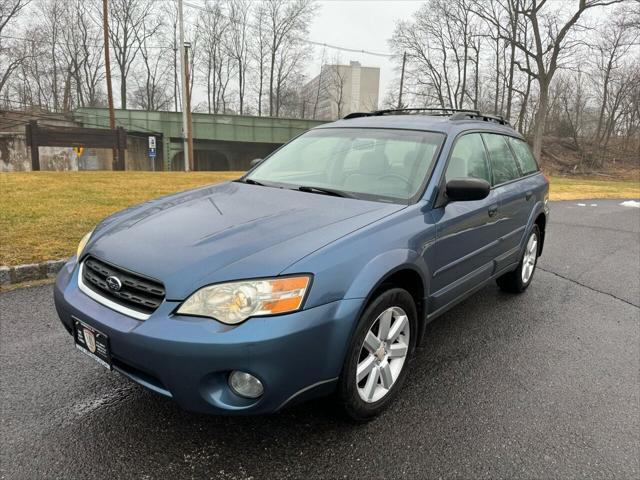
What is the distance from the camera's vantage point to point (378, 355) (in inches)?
98.0

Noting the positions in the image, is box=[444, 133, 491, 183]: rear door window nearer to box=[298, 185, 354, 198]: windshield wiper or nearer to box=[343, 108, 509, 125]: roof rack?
box=[343, 108, 509, 125]: roof rack

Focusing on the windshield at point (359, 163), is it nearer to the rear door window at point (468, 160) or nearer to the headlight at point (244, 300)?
the rear door window at point (468, 160)

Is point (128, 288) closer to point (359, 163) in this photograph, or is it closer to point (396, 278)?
point (396, 278)

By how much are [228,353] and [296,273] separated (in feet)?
1.47

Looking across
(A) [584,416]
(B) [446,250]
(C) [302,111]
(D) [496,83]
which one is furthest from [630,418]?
(C) [302,111]

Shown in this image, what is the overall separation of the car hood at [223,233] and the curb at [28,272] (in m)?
2.26

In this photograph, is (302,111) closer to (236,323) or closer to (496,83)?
(496,83)

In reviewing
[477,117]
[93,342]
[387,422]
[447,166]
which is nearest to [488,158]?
[477,117]

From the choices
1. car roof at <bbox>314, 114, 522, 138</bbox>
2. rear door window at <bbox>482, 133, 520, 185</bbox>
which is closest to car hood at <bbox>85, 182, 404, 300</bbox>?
car roof at <bbox>314, 114, 522, 138</bbox>

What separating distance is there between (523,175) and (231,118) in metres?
32.0

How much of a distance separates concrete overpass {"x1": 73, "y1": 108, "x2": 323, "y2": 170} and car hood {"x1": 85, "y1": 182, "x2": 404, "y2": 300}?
32.4 metres

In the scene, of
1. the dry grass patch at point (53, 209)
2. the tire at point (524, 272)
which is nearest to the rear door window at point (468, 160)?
the tire at point (524, 272)

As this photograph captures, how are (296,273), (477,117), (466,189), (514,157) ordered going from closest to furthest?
(296,273) < (466,189) < (477,117) < (514,157)

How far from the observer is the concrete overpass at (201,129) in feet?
107
